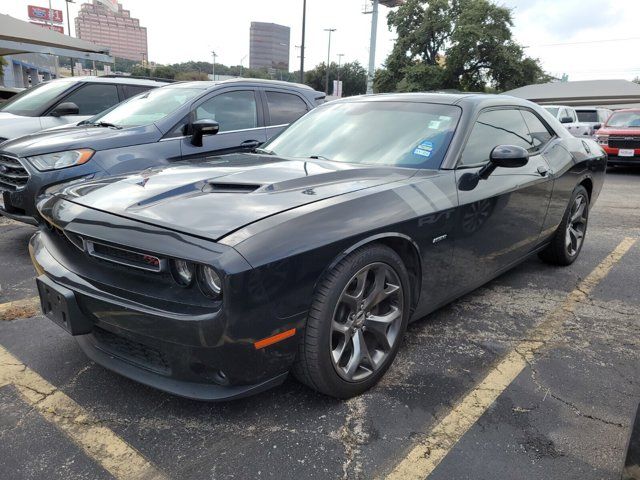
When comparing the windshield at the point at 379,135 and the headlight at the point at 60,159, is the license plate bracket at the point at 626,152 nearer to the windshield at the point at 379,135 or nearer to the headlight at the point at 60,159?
the windshield at the point at 379,135

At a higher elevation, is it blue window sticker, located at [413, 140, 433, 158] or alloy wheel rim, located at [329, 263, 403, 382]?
blue window sticker, located at [413, 140, 433, 158]

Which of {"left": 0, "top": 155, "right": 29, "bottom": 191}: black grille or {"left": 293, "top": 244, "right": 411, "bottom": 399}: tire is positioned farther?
{"left": 0, "top": 155, "right": 29, "bottom": 191}: black grille

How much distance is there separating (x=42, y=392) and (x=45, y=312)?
408mm

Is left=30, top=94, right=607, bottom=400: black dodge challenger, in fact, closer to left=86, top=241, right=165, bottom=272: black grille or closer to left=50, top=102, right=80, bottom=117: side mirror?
left=86, top=241, right=165, bottom=272: black grille

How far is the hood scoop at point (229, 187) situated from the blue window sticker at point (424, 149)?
1060 mm

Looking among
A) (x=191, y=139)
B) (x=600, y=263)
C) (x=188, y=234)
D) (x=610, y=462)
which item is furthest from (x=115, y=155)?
(x=600, y=263)

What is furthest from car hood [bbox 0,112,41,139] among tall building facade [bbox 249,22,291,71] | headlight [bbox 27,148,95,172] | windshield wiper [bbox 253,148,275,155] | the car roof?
tall building facade [bbox 249,22,291,71]

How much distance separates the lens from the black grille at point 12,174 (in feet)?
13.8

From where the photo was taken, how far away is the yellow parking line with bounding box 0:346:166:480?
191 centimetres

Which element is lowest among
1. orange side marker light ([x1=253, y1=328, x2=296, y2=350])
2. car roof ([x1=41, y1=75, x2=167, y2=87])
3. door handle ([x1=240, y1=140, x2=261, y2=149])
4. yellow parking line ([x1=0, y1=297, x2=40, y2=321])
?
yellow parking line ([x1=0, y1=297, x2=40, y2=321])

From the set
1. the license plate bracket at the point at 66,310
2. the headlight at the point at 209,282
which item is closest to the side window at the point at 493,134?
the headlight at the point at 209,282

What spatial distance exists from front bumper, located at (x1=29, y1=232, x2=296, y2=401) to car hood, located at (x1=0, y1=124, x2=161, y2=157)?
254 centimetres

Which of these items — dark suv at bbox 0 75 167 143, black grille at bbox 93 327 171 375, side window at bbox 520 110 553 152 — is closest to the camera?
black grille at bbox 93 327 171 375

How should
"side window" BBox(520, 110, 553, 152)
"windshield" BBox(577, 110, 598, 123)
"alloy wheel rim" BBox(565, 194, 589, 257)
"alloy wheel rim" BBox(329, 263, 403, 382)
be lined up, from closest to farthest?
"alloy wheel rim" BBox(329, 263, 403, 382), "side window" BBox(520, 110, 553, 152), "alloy wheel rim" BBox(565, 194, 589, 257), "windshield" BBox(577, 110, 598, 123)
